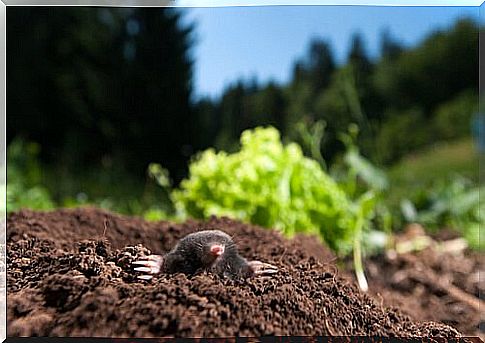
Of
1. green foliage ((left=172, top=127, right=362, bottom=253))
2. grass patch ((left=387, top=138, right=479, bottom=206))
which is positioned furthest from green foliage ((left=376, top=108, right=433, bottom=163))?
green foliage ((left=172, top=127, right=362, bottom=253))

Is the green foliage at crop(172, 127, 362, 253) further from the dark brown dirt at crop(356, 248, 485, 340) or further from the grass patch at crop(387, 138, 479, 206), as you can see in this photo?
the grass patch at crop(387, 138, 479, 206)

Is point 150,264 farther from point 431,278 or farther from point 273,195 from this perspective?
point 431,278

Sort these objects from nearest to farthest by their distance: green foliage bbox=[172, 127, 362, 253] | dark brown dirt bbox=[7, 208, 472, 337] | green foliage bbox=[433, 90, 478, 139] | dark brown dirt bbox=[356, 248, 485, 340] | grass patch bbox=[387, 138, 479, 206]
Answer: dark brown dirt bbox=[7, 208, 472, 337]
dark brown dirt bbox=[356, 248, 485, 340]
green foliage bbox=[172, 127, 362, 253]
grass patch bbox=[387, 138, 479, 206]
green foliage bbox=[433, 90, 478, 139]

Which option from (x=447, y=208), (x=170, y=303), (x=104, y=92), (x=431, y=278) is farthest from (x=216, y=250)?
(x=104, y=92)

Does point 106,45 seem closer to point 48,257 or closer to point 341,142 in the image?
point 341,142

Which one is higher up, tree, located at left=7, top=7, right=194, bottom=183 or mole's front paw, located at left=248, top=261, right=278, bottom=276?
tree, located at left=7, top=7, right=194, bottom=183

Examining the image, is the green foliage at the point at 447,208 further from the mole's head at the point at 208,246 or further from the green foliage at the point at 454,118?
the mole's head at the point at 208,246

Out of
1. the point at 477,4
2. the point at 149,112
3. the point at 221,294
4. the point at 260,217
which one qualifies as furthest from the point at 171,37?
the point at 221,294
